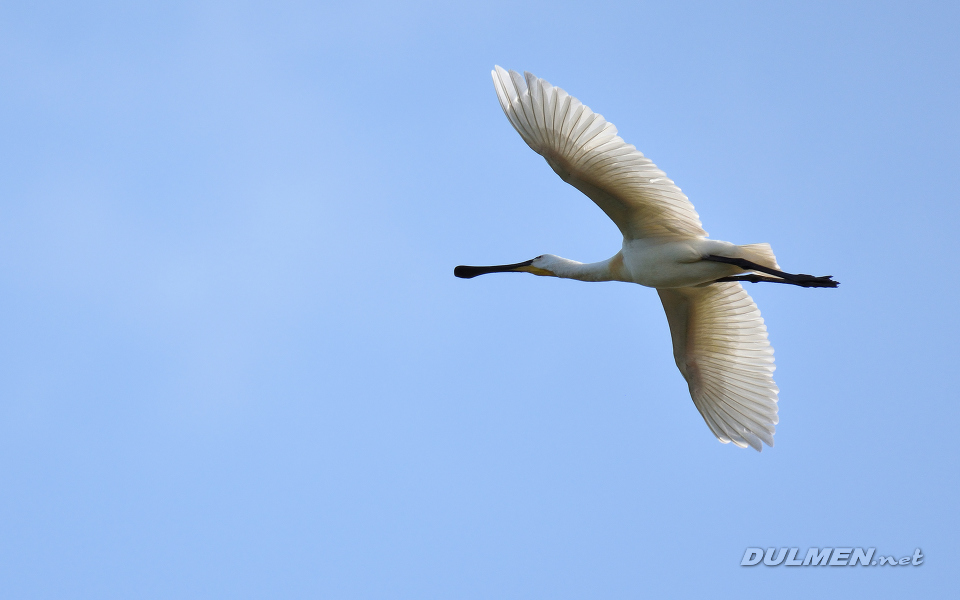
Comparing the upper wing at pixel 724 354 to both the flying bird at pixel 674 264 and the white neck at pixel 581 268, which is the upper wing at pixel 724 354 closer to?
the flying bird at pixel 674 264

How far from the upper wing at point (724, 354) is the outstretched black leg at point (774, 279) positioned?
0.89m

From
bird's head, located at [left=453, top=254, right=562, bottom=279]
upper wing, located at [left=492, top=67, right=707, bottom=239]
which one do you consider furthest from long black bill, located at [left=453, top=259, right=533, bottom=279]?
upper wing, located at [left=492, top=67, right=707, bottom=239]

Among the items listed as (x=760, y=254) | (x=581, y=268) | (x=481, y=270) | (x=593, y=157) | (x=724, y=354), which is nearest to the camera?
(x=593, y=157)

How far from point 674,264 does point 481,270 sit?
3069 mm

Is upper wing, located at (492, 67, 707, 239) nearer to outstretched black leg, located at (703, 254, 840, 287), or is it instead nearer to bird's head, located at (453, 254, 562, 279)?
outstretched black leg, located at (703, 254, 840, 287)

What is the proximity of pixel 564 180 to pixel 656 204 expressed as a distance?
3.31ft

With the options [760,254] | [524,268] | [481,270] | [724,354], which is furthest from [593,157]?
[724,354]

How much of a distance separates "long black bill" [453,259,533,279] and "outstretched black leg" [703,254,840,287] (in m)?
2.56

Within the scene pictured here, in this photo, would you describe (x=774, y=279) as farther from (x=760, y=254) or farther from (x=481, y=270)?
(x=481, y=270)

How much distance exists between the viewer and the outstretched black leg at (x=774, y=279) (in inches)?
432

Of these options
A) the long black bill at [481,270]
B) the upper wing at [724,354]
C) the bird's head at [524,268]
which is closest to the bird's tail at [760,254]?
the upper wing at [724,354]

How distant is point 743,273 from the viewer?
38.8 ft

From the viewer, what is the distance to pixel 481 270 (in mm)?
13484

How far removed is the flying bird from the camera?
1015cm
